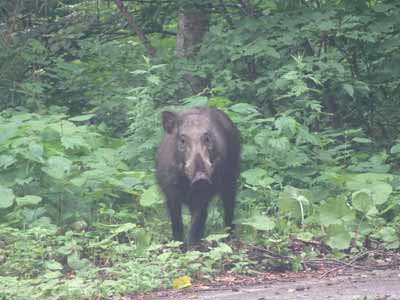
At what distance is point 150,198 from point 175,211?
0.63 meters

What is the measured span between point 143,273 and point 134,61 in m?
7.04

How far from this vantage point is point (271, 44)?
13023mm

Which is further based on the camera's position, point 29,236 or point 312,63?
point 312,63

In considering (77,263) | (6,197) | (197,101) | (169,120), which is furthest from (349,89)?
(77,263)

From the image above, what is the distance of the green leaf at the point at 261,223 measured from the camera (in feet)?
30.8

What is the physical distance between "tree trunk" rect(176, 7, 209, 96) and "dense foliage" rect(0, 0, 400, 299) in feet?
0.58

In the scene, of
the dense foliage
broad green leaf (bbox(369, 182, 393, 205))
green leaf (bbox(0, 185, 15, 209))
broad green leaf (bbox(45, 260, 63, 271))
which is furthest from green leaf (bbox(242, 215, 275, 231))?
green leaf (bbox(0, 185, 15, 209))

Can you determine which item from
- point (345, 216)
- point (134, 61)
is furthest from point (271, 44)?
point (345, 216)

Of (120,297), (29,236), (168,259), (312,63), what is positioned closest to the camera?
(120,297)

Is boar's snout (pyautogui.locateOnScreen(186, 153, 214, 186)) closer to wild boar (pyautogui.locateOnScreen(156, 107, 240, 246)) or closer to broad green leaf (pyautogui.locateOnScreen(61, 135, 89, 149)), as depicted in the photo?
wild boar (pyautogui.locateOnScreen(156, 107, 240, 246))

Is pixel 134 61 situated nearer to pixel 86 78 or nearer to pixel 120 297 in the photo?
pixel 86 78

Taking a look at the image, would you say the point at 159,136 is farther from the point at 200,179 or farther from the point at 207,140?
the point at 200,179

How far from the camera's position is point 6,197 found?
33.8 ft

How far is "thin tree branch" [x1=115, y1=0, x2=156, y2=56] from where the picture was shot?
1498 centimetres
